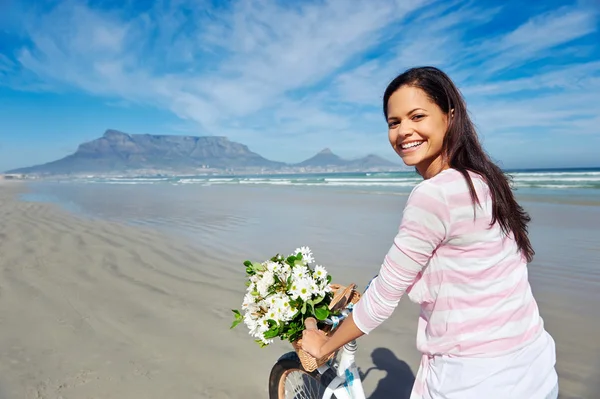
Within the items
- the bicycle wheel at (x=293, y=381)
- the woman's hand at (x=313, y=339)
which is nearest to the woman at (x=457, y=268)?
the woman's hand at (x=313, y=339)

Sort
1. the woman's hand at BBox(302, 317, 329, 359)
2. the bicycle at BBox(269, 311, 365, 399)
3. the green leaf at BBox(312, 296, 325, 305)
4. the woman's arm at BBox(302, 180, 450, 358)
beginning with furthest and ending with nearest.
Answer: the bicycle at BBox(269, 311, 365, 399)
the green leaf at BBox(312, 296, 325, 305)
the woman's hand at BBox(302, 317, 329, 359)
the woman's arm at BBox(302, 180, 450, 358)

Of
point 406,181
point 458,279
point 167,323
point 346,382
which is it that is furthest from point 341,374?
point 406,181

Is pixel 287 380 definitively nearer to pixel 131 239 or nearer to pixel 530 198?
pixel 131 239

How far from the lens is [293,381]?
2473 mm

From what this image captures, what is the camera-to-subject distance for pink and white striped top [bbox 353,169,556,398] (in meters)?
1.16

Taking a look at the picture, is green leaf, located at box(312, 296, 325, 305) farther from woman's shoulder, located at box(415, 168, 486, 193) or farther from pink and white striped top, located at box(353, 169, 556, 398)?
woman's shoulder, located at box(415, 168, 486, 193)

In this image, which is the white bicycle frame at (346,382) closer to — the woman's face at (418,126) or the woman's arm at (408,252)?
the woman's arm at (408,252)

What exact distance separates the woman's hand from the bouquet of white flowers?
0.04m

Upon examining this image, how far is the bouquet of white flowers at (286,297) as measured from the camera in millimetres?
1642

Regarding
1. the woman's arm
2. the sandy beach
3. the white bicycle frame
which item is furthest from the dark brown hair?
the sandy beach

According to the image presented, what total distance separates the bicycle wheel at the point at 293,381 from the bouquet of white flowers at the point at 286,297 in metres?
0.51

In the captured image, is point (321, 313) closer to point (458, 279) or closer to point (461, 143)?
point (458, 279)

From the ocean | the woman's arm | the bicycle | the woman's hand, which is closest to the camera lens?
the woman's arm

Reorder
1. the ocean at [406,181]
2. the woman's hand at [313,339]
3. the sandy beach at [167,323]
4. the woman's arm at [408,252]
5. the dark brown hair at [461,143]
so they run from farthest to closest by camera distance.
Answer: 1. the ocean at [406,181]
2. the sandy beach at [167,323]
3. the woman's hand at [313,339]
4. the dark brown hair at [461,143]
5. the woman's arm at [408,252]
